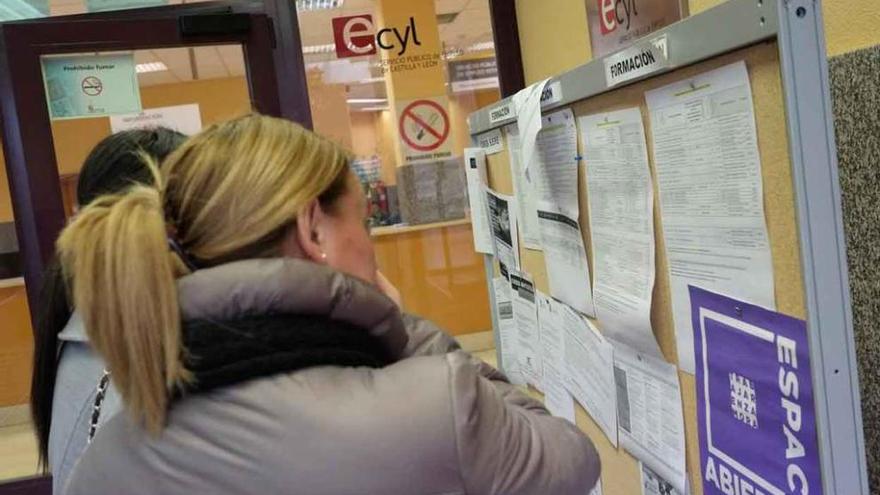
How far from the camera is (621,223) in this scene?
986mm

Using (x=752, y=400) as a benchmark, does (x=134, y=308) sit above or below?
→ above

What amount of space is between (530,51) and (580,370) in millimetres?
1868

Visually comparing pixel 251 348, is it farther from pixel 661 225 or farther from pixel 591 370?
pixel 591 370

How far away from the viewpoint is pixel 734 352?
0.79 meters

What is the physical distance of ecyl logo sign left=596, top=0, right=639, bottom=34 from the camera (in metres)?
1.78

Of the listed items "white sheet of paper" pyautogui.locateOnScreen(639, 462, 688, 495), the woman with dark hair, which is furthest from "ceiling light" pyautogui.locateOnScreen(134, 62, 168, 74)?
"white sheet of paper" pyautogui.locateOnScreen(639, 462, 688, 495)

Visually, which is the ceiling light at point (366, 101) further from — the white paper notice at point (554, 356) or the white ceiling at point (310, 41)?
the white paper notice at point (554, 356)

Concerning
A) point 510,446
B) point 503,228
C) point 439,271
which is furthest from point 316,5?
point 510,446

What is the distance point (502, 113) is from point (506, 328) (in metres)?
0.49

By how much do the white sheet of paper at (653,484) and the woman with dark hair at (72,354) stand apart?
2.29 ft

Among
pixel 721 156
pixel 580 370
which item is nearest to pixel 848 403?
pixel 721 156

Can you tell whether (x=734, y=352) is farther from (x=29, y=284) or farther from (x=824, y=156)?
(x=29, y=284)

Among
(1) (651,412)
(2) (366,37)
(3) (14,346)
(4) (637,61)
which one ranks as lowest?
(3) (14,346)

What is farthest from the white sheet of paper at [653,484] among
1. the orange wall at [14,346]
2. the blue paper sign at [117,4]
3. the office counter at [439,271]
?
the orange wall at [14,346]
